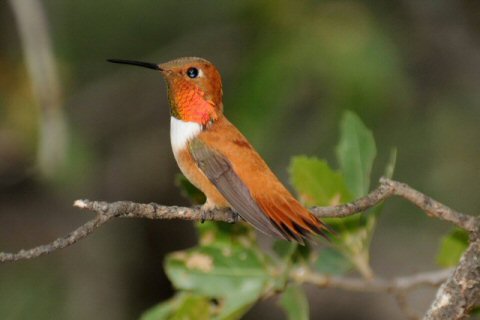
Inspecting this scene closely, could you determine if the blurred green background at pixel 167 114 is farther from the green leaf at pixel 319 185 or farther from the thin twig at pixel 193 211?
the thin twig at pixel 193 211

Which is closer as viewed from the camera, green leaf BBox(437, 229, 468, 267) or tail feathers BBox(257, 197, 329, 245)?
tail feathers BBox(257, 197, 329, 245)

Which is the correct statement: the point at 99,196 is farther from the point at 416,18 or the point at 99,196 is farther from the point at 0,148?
the point at 416,18

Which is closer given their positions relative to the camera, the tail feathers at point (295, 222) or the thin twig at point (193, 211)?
the thin twig at point (193, 211)

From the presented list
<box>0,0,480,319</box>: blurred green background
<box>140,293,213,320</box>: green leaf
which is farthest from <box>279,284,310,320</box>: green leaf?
<box>0,0,480,319</box>: blurred green background

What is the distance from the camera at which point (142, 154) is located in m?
5.81

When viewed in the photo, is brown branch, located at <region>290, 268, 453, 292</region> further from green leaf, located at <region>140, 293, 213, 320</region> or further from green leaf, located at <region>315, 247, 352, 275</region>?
green leaf, located at <region>140, 293, 213, 320</region>

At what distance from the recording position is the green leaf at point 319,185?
2.93 meters

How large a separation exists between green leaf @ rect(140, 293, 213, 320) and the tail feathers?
479mm

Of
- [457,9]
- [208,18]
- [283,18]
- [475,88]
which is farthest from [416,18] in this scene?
[208,18]

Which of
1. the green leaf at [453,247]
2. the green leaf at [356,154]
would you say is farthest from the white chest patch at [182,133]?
the green leaf at [453,247]

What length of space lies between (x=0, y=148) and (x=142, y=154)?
982mm

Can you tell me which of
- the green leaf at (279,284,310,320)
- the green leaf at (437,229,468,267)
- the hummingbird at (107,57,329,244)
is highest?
the hummingbird at (107,57,329,244)

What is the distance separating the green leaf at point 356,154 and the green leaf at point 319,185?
0.05 meters

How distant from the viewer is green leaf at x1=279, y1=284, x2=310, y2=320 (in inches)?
109
